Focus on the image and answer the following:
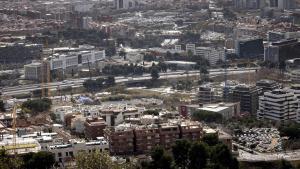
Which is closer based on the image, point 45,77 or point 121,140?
point 121,140

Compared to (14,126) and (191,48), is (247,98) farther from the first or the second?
(191,48)

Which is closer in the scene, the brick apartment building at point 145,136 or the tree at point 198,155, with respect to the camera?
the tree at point 198,155

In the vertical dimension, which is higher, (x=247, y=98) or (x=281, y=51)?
(x=281, y=51)

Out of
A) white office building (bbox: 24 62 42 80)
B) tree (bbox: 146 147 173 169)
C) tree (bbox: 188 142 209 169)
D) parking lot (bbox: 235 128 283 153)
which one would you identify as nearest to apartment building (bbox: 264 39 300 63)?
white office building (bbox: 24 62 42 80)

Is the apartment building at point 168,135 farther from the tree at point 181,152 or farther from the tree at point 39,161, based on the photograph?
the tree at point 39,161

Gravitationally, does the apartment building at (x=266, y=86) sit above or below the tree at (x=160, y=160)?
above

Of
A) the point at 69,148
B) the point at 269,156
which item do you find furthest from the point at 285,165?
the point at 69,148

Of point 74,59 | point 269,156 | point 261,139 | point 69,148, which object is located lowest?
point 269,156

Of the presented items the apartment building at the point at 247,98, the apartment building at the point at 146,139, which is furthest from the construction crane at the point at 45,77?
the apartment building at the point at 146,139
